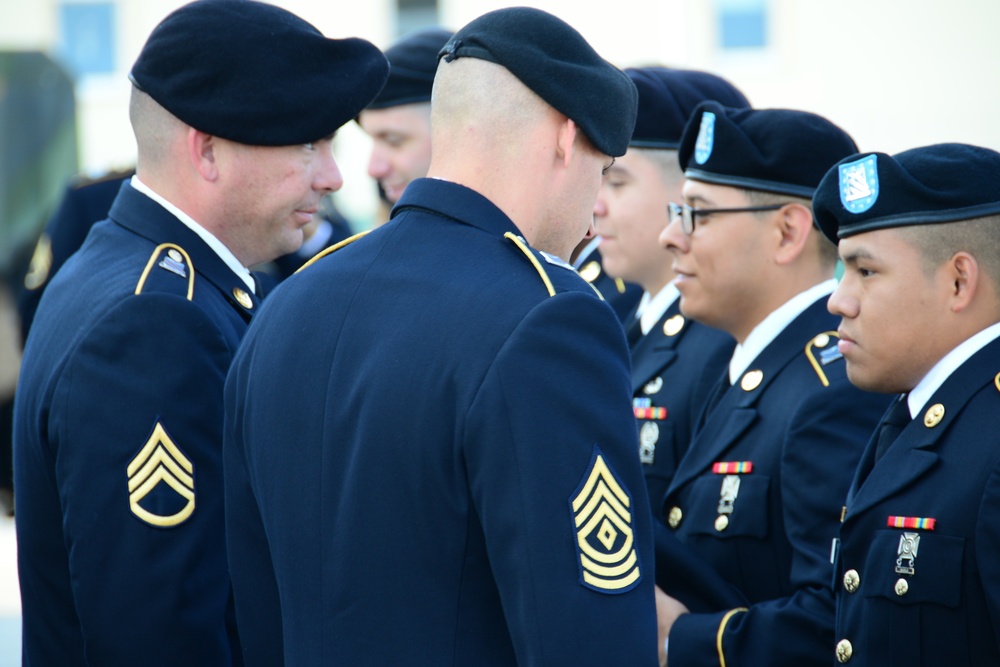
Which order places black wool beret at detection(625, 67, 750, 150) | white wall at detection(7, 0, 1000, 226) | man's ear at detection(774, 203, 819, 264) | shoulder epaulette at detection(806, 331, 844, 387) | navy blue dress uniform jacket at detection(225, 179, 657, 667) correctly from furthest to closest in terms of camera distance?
white wall at detection(7, 0, 1000, 226) → black wool beret at detection(625, 67, 750, 150) → man's ear at detection(774, 203, 819, 264) → shoulder epaulette at detection(806, 331, 844, 387) → navy blue dress uniform jacket at detection(225, 179, 657, 667)

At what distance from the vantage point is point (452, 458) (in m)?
1.92

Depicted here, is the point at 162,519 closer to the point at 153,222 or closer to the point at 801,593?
the point at 153,222

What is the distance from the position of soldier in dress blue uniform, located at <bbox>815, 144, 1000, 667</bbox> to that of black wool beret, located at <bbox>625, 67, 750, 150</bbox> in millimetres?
1282

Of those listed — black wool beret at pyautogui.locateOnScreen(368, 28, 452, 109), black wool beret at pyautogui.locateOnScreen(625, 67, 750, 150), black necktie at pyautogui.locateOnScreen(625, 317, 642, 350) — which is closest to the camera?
black wool beret at pyautogui.locateOnScreen(625, 67, 750, 150)

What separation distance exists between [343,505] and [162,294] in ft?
2.79

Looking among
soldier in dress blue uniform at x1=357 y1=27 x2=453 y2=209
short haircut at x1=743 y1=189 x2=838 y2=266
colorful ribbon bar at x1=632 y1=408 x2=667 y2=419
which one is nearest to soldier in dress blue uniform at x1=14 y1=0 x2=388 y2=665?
short haircut at x1=743 y1=189 x2=838 y2=266

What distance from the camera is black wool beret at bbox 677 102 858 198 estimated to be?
3.56m

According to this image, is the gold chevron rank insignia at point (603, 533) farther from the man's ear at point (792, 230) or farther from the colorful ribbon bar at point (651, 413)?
the colorful ribbon bar at point (651, 413)

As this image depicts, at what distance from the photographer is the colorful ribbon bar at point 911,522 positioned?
2.58 meters

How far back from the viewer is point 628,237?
413 centimetres

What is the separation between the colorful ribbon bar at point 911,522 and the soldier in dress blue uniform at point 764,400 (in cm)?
29

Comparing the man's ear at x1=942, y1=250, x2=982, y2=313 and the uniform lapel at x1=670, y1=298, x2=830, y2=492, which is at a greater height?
the man's ear at x1=942, y1=250, x2=982, y2=313

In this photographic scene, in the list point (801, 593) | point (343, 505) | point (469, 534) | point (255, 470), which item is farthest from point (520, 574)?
point (801, 593)

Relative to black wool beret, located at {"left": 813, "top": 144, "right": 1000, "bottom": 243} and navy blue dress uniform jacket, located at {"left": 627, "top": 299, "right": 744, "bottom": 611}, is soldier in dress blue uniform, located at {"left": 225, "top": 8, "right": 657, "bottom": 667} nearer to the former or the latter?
black wool beret, located at {"left": 813, "top": 144, "right": 1000, "bottom": 243}
